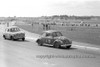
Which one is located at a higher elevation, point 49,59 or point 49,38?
point 49,38

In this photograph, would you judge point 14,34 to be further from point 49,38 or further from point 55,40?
point 55,40

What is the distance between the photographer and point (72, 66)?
933cm

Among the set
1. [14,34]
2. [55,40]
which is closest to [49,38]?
[55,40]

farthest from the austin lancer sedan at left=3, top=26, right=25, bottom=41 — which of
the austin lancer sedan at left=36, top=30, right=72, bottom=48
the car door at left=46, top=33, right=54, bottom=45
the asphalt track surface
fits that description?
the asphalt track surface

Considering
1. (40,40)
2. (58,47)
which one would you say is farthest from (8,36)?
(58,47)

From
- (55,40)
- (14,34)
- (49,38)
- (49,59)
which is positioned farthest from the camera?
(14,34)

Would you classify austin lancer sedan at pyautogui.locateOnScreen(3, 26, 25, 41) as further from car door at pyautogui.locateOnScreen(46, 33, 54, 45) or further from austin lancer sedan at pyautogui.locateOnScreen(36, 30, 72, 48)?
car door at pyautogui.locateOnScreen(46, 33, 54, 45)

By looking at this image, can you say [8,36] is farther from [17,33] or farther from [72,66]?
[72,66]

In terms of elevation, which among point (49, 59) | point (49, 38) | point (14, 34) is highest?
point (49, 38)

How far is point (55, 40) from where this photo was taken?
54.3 ft

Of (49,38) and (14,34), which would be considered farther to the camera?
(14,34)

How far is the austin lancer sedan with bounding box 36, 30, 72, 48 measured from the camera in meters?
16.0

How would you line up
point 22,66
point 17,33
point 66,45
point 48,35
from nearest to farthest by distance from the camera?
point 22,66
point 66,45
point 48,35
point 17,33

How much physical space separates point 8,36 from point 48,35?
873 cm
